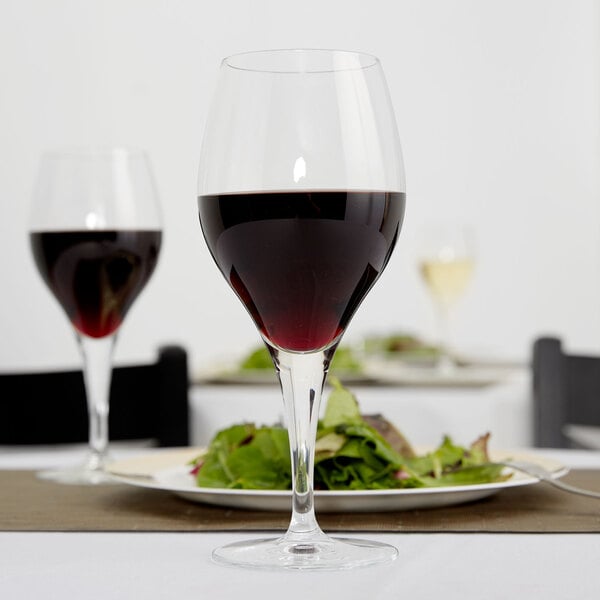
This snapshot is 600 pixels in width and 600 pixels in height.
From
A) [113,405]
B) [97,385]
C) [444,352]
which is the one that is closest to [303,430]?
[97,385]

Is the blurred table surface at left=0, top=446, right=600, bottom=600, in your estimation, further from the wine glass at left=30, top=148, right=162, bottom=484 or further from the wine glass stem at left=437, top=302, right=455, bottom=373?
the wine glass stem at left=437, top=302, right=455, bottom=373

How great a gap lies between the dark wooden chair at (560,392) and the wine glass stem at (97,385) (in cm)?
77

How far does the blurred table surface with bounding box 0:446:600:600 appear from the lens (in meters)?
0.55

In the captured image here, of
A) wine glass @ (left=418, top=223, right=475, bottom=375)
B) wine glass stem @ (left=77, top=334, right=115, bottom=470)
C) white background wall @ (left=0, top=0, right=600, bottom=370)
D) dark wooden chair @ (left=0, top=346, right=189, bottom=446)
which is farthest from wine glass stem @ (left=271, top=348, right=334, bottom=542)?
white background wall @ (left=0, top=0, right=600, bottom=370)

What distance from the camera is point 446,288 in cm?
282

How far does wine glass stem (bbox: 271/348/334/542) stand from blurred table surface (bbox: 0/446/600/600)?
0.18 ft

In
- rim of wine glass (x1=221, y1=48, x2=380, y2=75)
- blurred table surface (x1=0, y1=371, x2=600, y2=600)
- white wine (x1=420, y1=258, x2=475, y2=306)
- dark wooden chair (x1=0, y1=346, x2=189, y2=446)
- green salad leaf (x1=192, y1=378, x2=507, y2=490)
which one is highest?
rim of wine glass (x1=221, y1=48, x2=380, y2=75)

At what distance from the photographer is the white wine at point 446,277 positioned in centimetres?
282

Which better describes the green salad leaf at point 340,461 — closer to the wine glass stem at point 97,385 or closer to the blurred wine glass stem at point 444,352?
the wine glass stem at point 97,385

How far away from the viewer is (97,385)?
3.58 feet

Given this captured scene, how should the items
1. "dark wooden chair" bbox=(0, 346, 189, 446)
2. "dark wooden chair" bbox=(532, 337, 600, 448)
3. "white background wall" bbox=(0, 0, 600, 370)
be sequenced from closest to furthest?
"dark wooden chair" bbox=(0, 346, 189, 446), "dark wooden chair" bbox=(532, 337, 600, 448), "white background wall" bbox=(0, 0, 600, 370)

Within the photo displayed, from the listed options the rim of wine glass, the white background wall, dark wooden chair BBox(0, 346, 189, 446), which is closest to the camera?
the rim of wine glass
